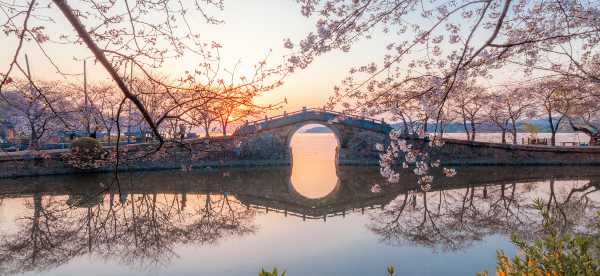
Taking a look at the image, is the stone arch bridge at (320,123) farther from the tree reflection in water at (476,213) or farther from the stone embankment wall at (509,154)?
the tree reflection in water at (476,213)

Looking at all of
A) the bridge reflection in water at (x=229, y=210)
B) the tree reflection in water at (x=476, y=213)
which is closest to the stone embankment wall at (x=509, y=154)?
the bridge reflection in water at (x=229, y=210)

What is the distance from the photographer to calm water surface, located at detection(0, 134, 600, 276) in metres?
7.84

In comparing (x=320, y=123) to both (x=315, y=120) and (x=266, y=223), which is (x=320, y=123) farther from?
(x=266, y=223)

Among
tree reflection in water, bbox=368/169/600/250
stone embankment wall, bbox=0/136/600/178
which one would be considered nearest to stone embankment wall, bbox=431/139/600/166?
stone embankment wall, bbox=0/136/600/178

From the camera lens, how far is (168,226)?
1089 cm

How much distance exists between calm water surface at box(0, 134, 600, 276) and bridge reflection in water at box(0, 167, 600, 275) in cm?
4

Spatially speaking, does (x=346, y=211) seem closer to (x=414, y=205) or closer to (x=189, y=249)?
(x=414, y=205)

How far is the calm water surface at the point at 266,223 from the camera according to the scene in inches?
309

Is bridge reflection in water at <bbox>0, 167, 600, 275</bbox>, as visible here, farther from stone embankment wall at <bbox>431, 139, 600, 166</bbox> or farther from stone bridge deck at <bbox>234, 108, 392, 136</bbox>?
stone bridge deck at <bbox>234, 108, 392, 136</bbox>

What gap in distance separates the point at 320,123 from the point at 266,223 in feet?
54.2

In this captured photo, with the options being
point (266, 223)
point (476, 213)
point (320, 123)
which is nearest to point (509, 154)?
point (320, 123)

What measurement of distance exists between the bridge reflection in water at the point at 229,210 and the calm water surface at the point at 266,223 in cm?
4

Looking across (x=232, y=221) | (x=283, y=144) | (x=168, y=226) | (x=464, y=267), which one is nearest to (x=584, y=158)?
(x=283, y=144)

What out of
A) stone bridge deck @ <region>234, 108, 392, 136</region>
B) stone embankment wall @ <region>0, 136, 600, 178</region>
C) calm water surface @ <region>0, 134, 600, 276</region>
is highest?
stone bridge deck @ <region>234, 108, 392, 136</region>
